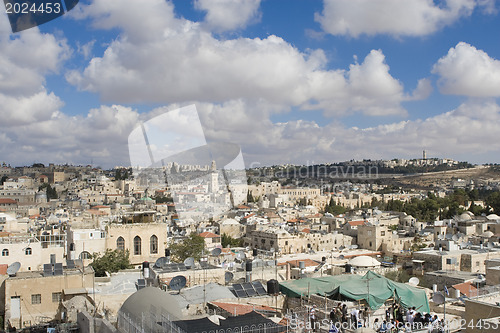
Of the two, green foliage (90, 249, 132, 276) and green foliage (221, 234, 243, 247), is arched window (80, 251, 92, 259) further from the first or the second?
green foliage (221, 234, 243, 247)

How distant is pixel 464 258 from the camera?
19.5 meters

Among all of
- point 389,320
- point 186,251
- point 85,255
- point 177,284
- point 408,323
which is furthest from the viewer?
point 186,251

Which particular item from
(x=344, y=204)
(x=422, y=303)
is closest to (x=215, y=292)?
(x=422, y=303)

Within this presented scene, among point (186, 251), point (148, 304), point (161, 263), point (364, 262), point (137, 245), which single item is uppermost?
point (148, 304)

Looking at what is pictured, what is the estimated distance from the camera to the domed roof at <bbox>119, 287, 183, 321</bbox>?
7.71 m

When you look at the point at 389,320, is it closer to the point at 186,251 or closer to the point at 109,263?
the point at 109,263

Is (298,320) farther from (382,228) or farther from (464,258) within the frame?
(382,228)

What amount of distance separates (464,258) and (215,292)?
12764mm

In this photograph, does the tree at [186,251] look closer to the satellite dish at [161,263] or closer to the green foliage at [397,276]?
the satellite dish at [161,263]

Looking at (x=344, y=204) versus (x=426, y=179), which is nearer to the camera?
(x=344, y=204)

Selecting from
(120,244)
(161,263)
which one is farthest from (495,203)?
(161,263)

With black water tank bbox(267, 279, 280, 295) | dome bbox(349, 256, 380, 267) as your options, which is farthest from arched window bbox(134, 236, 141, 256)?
black water tank bbox(267, 279, 280, 295)

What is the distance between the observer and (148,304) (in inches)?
307

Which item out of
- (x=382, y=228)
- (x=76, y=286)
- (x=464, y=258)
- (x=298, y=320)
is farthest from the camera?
(x=382, y=228)
